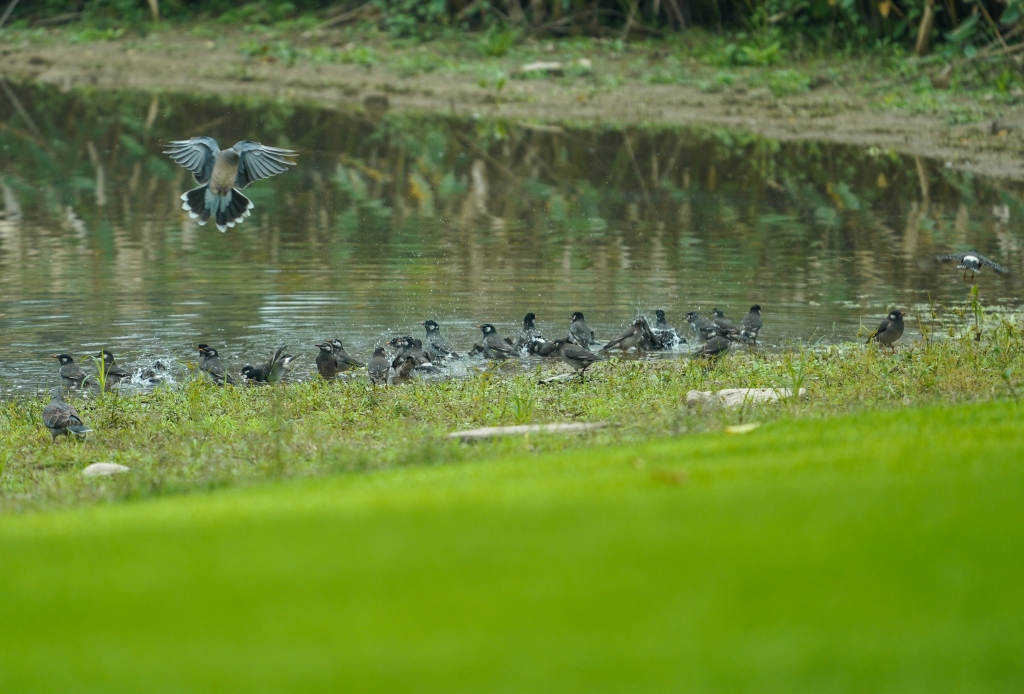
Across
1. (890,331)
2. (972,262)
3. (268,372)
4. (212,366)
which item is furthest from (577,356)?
(972,262)

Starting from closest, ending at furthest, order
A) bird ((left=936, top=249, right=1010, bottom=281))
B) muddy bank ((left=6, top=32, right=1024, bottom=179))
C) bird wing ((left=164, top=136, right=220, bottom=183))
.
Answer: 1. bird wing ((left=164, top=136, right=220, bottom=183))
2. bird ((left=936, top=249, right=1010, bottom=281))
3. muddy bank ((left=6, top=32, right=1024, bottom=179))

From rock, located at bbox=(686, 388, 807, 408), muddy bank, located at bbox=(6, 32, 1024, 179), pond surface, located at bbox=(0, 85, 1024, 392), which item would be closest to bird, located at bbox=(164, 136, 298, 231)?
pond surface, located at bbox=(0, 85, 1024, 392)

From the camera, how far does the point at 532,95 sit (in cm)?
3125

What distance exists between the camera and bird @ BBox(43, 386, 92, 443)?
1075 cm

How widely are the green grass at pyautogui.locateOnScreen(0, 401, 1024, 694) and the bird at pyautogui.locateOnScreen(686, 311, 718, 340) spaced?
20.4 feet

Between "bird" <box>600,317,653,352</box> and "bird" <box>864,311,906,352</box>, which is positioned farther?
"bird" <box>600,317,653,352</box>

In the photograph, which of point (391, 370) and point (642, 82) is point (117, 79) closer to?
point (642, 82)

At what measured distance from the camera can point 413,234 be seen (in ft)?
65.6

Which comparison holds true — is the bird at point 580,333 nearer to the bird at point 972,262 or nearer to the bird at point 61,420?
the bird at point 972,262

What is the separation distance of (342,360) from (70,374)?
2.30m

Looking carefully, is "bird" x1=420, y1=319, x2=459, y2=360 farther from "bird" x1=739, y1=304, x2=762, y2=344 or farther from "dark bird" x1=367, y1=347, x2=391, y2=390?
"bird" x1=739, y1=304, x2=762, y2=344

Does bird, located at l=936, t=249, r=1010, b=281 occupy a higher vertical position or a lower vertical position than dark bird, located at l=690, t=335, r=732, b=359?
higher

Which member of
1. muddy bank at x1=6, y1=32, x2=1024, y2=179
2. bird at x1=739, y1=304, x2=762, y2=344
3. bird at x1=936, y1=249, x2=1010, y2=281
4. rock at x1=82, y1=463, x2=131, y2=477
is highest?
muddy bank at x1=6, y1=32, x2=1024, y2=179

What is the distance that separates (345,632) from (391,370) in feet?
25.5
